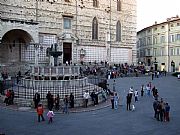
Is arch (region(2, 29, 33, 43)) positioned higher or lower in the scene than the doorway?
higher

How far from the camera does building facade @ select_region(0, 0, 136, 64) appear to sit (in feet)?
120

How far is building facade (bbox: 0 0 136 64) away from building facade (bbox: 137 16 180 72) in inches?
364

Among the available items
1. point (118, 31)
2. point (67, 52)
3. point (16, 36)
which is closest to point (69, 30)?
point (67, 52)

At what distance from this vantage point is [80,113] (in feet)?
60.3

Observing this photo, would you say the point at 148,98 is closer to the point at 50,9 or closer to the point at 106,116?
the point at 106,116

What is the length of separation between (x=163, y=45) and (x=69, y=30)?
23.8 metres

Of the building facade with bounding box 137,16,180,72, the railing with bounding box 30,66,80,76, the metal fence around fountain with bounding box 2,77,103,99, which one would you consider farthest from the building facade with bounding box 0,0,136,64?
the metal fence around fountain with bounding box 2,77,103,99

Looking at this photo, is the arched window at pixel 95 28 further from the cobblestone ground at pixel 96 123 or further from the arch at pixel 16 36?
the cobblestone ground at pixel 96 123

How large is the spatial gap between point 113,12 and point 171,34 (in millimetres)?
14539

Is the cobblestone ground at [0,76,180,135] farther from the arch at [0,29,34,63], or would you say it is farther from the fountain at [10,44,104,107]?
the arch at [0,29,34,63]

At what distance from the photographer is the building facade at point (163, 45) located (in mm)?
54719

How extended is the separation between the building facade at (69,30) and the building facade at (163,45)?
30.3ft

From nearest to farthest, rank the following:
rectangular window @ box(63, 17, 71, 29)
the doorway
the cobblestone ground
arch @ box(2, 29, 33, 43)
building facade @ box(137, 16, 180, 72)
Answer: the cobblestone ground → arch @ box(2, 29, 33, 43) → the doorway → rectangular window @ box(63, 17, 71, 29) → building facade @ box(137, 16, 180, 72)

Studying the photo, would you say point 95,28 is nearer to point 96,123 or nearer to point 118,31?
point 118,31
